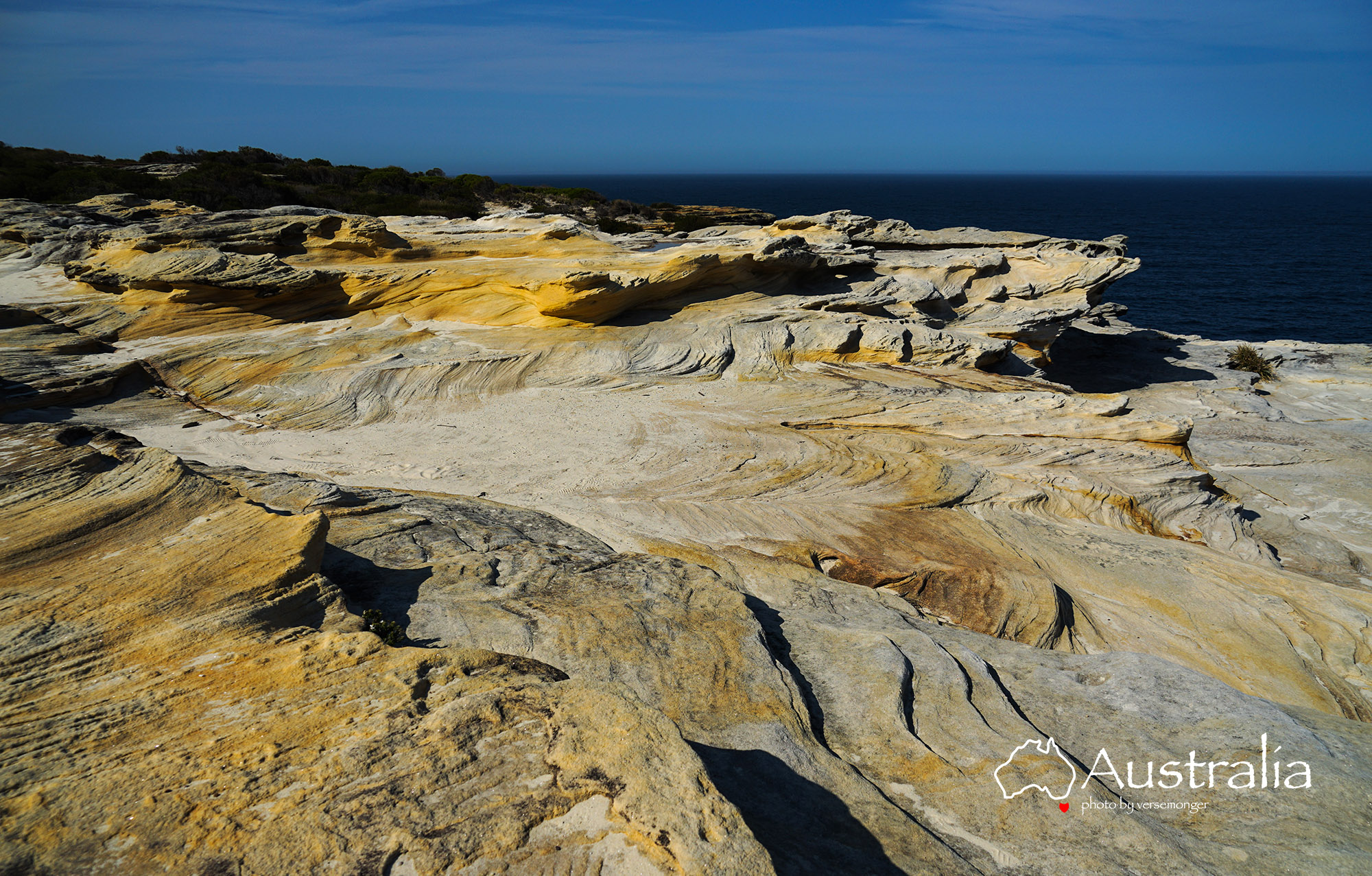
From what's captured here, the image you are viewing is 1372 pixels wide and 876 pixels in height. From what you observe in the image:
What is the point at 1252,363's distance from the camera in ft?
111

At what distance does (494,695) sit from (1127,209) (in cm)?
17539

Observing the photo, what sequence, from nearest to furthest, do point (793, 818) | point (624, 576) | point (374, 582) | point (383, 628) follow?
point (793, 818)
point (383, 628)
point (374, 582)
point (624, 576)

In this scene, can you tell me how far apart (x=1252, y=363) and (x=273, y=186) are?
188 feet

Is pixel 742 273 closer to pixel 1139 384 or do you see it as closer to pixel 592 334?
pixel 592 334

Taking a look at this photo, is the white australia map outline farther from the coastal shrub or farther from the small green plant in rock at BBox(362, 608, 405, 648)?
the coastal shrub

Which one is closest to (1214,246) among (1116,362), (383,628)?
(1116,362)

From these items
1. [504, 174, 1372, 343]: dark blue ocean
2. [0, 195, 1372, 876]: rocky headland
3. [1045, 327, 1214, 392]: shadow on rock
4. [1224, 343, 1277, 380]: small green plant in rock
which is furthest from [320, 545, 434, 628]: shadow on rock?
[504, 174, 1372, 343]: dark blue ocean

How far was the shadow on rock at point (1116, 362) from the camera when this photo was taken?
107ft

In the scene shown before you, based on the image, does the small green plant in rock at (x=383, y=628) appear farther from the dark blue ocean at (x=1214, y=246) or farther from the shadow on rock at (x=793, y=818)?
the dark blue ocean at (x=1214, y=246)

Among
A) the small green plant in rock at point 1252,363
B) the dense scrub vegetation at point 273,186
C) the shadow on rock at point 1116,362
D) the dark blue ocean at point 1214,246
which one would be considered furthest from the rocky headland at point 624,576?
the dark blue ocean at point 1214,246

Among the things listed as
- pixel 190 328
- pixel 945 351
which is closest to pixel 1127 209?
pixel 945 351

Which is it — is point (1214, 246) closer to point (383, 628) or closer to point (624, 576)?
point (624, 576)

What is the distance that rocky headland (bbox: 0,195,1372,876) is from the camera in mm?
4734

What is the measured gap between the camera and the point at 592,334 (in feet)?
73.3
